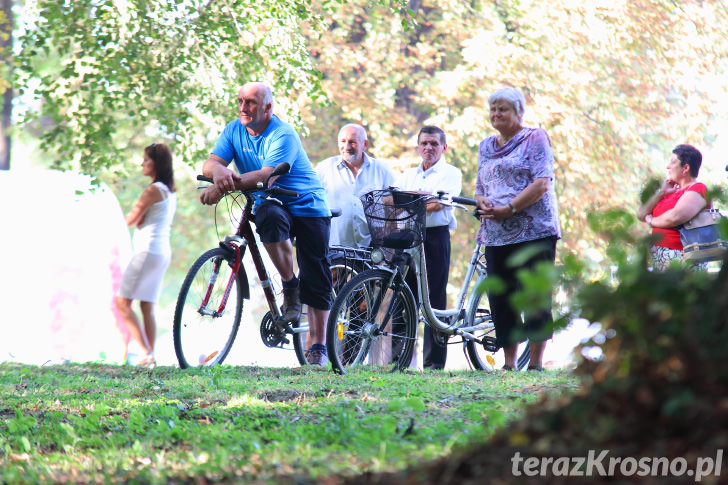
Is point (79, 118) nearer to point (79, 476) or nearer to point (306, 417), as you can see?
point (306, 417)

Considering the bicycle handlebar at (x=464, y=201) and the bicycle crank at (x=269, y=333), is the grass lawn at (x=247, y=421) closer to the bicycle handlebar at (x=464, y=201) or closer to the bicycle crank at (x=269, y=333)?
the bicycle crank at (x=269, y=333)

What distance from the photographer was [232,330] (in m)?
6.85

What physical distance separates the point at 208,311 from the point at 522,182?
7.90 ft

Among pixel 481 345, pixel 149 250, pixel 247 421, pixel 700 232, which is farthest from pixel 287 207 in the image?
pixel 700 232

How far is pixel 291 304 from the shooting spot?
6.88 metres

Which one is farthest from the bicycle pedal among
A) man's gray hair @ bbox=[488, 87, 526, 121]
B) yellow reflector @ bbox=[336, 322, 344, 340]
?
man's gray hair @ bbox=[488, 87, 526, 121]

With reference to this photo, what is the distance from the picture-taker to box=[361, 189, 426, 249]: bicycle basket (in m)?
6.12

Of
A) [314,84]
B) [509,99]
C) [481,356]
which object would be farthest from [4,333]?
[509,99]

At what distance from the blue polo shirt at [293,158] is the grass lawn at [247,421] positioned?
1.25m

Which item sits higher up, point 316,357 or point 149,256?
point 149,256

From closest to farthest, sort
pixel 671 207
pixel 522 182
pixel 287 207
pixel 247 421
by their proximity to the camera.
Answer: pixel 247 421 < pixel 522 182 < pixel 287 207 < pixel 671 207

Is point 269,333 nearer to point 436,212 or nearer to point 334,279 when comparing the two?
point 334,279

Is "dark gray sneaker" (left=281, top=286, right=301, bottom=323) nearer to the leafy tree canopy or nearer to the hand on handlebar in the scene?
the hand on handlebar

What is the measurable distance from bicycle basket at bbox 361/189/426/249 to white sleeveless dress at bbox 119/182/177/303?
3.35 metres
